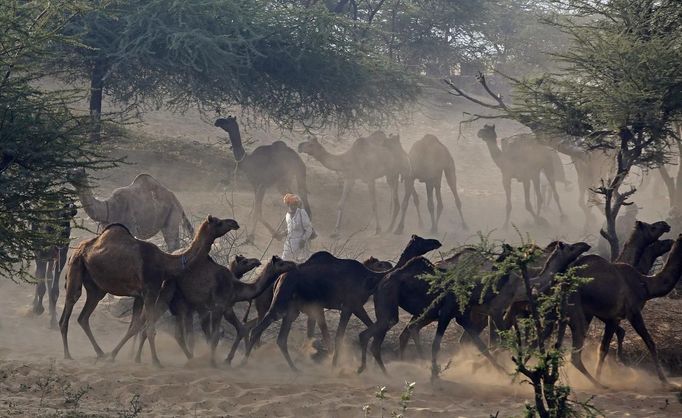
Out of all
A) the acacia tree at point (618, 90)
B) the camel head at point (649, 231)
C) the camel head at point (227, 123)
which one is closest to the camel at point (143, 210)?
the acacia tree at point (618, 90)

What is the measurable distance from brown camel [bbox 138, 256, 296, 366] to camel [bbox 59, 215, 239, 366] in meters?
0.13

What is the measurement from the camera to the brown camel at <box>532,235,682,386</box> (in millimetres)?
10992

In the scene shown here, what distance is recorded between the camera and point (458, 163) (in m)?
31.0

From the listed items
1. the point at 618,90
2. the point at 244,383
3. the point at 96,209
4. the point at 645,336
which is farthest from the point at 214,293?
the point at 618,90

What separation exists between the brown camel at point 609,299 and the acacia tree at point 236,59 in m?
12.4

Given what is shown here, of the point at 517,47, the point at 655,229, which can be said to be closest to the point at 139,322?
the point at 655,229

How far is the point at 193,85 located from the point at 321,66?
3.30 meters

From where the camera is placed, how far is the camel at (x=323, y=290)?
11.6 meters

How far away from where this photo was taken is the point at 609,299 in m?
11.0

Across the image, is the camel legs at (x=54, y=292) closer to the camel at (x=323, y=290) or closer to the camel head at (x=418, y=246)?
the camel at (x=323, y=290)

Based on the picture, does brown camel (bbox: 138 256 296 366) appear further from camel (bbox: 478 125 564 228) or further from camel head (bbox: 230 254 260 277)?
camel (bbox: 478 125 564 228)

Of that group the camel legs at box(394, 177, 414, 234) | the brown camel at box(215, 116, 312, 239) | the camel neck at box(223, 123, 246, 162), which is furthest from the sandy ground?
the camel legs at box(394, 177, 414, 234)

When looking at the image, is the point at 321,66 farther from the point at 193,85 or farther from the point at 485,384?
the point at 485,384

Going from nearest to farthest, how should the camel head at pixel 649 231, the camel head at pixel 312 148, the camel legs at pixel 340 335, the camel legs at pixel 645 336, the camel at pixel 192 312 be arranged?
the camel legs at pixel 645 336 < the camel legs at pixel 340 335 < the camel at pixel 192 312 < the camel head at pixel 649 231 < the camel head at pixel 312 148
